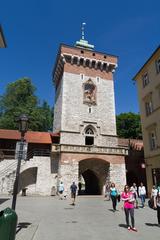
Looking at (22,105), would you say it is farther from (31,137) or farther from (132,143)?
(132,143)

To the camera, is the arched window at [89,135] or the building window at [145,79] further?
the arched window at [89,135]

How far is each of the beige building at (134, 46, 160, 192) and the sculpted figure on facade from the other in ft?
24.8

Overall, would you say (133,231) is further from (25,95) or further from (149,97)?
(25,95)

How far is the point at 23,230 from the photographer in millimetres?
7363

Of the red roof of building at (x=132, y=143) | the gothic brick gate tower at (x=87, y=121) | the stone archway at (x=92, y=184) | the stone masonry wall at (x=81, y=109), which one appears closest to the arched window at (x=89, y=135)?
the gothic brick gate tower at (x=87, y=121)

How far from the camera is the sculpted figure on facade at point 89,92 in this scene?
29834mm

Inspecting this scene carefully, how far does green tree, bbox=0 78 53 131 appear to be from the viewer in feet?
114

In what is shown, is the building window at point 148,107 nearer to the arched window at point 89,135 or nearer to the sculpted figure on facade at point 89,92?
the arched window at point 89,135

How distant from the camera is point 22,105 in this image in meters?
36.9

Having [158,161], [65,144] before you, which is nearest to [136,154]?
[158,161]

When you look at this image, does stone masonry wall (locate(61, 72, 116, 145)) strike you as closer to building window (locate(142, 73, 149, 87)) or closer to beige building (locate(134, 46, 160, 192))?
beige building (locate(134, 46, 160, 192))

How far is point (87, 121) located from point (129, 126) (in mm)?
19644

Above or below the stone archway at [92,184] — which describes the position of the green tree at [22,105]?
above

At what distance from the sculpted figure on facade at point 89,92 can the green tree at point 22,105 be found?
10441mm
